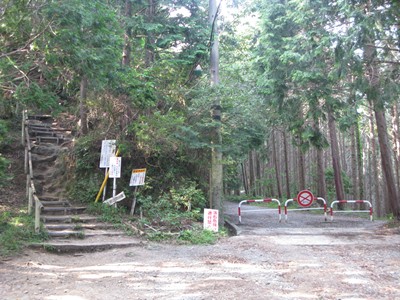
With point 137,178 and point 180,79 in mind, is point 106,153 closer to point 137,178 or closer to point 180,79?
point 137,178

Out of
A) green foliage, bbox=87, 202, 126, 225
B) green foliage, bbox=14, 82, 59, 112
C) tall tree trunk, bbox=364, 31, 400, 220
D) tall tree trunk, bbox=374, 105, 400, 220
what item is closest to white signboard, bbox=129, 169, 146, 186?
green foliage, bbox=87, 202, 126, 225

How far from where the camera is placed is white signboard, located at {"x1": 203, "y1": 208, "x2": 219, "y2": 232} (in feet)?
34.6

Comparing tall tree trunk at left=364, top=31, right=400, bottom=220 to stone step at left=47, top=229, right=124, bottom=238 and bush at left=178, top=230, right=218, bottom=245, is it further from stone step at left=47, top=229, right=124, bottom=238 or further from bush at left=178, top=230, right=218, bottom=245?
stone step at left=47, top=229, right=124, bottom=238

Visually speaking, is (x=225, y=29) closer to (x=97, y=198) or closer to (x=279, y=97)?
(x=279, y=97)

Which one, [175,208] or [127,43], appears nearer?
[175,208]

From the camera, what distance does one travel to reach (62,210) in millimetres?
11570

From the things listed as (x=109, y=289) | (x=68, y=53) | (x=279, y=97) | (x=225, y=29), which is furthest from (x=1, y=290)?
(x=225, y=29)

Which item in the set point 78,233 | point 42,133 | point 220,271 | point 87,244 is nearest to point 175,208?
point 78,233

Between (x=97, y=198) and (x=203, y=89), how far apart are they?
5272 mm

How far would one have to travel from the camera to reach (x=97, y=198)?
12.5 m

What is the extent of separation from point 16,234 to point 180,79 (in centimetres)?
779

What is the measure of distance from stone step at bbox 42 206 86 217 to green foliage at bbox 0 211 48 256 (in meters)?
0.75

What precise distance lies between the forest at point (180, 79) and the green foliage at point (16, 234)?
1.43 m

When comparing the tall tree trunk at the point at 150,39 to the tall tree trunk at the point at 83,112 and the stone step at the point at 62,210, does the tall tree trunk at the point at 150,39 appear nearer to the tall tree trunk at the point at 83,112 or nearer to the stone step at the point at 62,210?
the tall tree trunk at the point at 83,112
